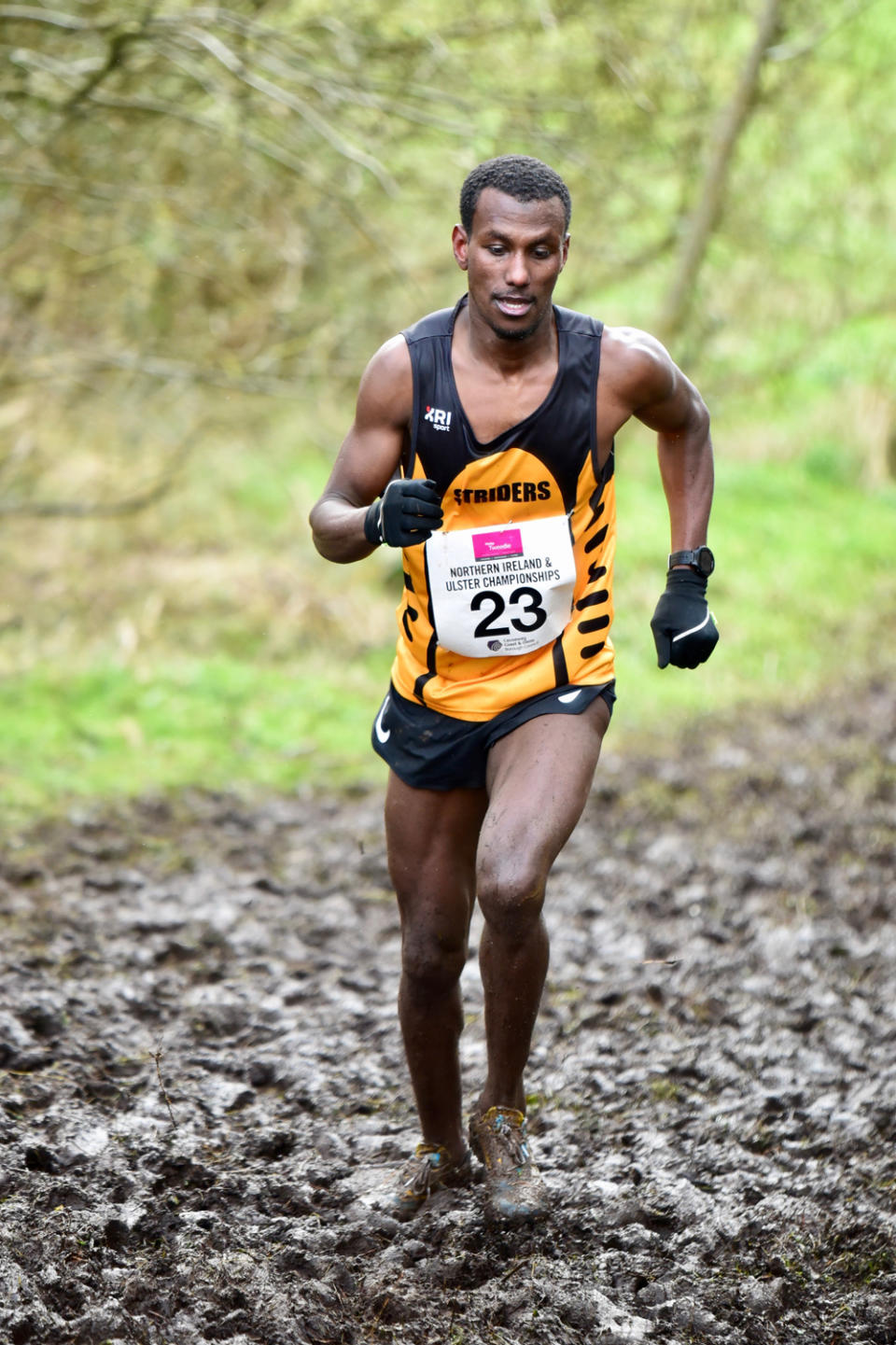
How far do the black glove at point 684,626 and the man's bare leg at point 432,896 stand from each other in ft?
1.92

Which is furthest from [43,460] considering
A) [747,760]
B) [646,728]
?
[747,760]

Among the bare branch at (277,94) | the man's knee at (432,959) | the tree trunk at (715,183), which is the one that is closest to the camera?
the man's knee at (432,959)

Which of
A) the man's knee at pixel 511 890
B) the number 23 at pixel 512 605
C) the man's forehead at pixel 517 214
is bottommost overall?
→ the man's knee at pixel 511 890

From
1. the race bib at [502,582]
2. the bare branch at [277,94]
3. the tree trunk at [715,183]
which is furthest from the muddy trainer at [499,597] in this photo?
the tree trunk at [715,183]

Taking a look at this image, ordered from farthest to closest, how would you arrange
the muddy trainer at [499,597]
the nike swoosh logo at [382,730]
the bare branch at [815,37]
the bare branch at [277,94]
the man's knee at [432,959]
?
1. the bare branch at [815,37]
2. the bare branch at [277,94]
3. the nike swoosh logo at [382,730]
4. the man's knee at [432,959]
5. the muddy trainer at [499,597]

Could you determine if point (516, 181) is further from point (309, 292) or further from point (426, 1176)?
point (309, 292)

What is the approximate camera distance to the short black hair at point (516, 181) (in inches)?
132

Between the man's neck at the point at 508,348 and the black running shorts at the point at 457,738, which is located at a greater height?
the man's neck at the point at 508,348

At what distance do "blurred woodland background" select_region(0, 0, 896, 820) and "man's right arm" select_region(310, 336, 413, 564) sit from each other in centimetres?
377

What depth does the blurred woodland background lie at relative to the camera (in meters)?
8.15

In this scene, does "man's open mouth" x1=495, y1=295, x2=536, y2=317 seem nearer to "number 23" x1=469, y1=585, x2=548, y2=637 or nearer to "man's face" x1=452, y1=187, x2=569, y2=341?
"man's face" x1=452, y1=187, x2=569, y2=341

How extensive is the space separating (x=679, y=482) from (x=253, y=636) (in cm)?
701

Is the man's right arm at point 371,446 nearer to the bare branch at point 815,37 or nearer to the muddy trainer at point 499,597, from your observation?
Result: the muddy trainer at point 499,597

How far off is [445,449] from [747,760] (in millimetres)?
5821
